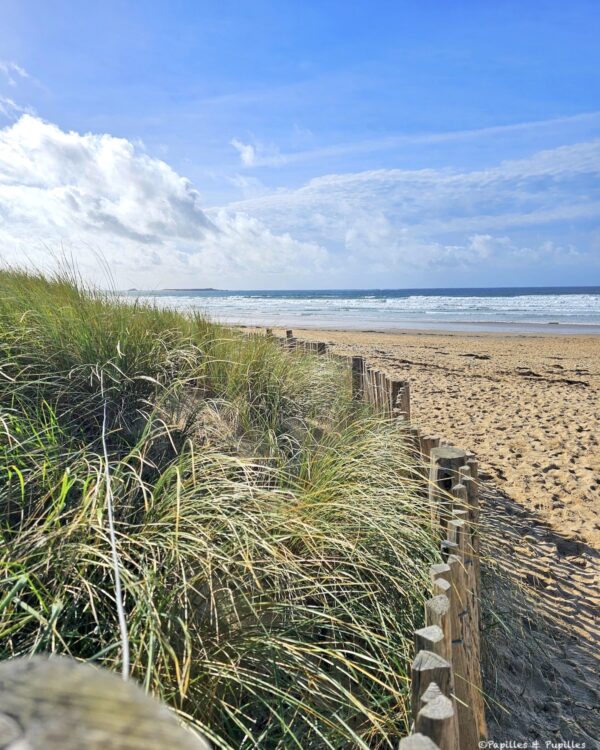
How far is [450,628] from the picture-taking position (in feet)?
5.64

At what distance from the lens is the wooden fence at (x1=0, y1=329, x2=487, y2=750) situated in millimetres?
302

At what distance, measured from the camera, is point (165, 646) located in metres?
1.57

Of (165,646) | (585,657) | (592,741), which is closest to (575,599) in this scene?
(585,657)

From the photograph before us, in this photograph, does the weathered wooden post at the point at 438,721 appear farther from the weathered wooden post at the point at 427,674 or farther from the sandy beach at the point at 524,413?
the sandy beach at the point at 524,413

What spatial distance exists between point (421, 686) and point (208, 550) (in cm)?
80

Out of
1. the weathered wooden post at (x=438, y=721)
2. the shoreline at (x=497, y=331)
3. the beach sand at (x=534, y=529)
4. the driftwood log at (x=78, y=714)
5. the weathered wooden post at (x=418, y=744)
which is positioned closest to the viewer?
the driftwood log at (x=78, y=714)

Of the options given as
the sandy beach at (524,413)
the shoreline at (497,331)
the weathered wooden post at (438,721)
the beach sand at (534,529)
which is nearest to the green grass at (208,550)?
the weathered wooden post at (438,721)

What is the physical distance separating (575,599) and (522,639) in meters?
0.82

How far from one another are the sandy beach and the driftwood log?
4.67m

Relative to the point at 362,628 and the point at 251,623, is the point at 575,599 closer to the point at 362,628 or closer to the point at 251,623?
the point at 362,628

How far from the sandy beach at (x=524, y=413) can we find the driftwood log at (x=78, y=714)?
4.67 meters

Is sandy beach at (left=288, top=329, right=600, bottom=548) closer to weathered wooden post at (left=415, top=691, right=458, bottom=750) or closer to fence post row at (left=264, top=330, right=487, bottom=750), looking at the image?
fence post row at (left=264, top=330, right=487, bottom=750)

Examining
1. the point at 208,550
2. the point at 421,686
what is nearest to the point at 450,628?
the point at 421,686

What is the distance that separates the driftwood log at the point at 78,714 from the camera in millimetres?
297
